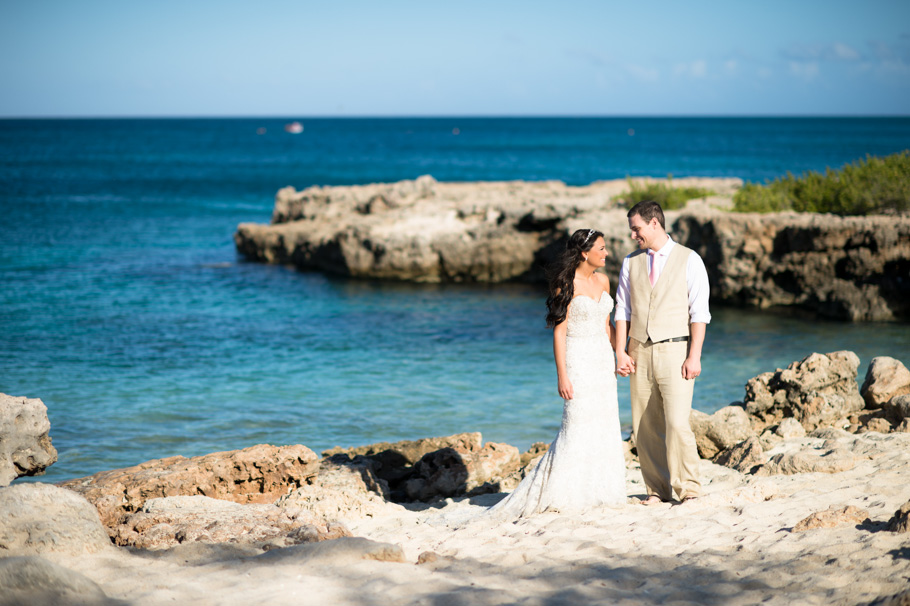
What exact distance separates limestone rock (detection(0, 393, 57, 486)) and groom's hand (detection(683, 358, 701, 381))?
519 cm

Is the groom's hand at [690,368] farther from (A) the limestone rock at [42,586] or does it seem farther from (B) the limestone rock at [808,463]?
(A) the limestone rock at [42,586]

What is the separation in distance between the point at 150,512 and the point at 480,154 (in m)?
80.5

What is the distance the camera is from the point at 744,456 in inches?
277

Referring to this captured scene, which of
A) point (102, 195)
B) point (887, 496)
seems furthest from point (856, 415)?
point (102, 195)

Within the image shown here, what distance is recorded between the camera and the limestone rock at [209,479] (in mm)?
6363

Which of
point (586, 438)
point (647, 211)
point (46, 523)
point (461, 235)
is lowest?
point (46, 523)

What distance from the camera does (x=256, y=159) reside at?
249 ft

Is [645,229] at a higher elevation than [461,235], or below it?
higher

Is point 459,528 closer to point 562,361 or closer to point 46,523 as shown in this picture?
point 562,361

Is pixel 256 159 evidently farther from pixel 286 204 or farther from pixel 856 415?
pixel 856 415

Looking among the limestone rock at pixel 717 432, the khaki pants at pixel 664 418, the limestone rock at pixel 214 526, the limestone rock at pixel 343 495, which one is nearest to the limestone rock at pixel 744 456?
the limestone rock at pixel 717 432

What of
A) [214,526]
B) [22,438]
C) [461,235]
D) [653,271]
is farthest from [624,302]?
[461,235]

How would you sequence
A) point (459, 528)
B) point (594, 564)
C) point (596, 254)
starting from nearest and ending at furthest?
1. point (594, 564)
2. point (596, 254)
3. point (459, 528)

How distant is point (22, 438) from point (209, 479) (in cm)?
155
